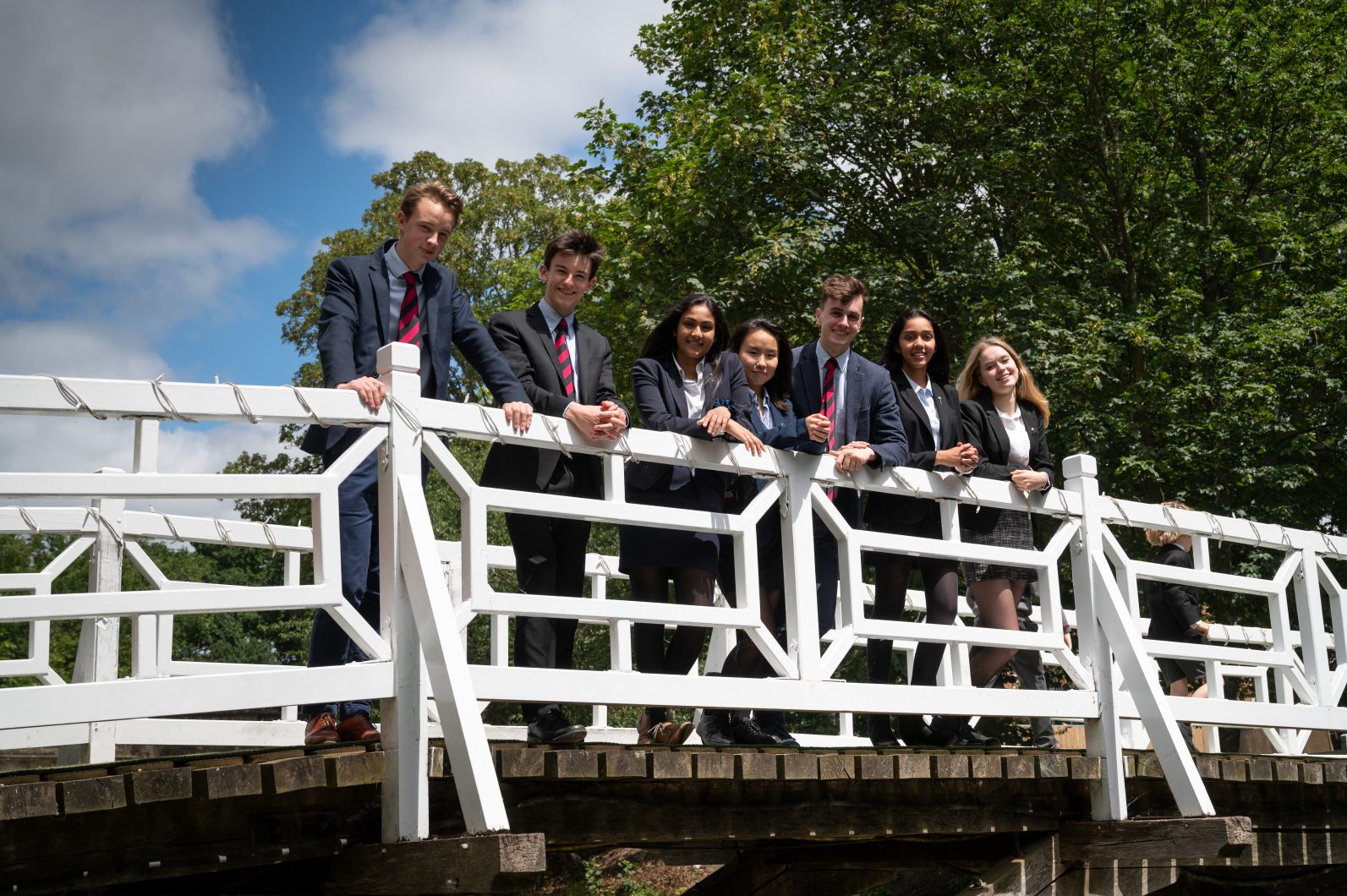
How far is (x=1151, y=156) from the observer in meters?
16.7

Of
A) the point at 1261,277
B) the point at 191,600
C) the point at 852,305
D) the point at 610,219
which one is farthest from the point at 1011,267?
the point at 191,600

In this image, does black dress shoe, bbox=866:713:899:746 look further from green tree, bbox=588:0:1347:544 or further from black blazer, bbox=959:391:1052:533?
green tree, bbox=588:0:1347:544

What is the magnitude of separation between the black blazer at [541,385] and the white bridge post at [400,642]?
0.75 m

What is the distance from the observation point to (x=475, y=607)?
4176 mm

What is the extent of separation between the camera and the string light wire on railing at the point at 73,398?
140 inches

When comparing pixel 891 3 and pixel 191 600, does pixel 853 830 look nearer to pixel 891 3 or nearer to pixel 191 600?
pixel 191 600

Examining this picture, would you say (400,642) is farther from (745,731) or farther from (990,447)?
(990,447)

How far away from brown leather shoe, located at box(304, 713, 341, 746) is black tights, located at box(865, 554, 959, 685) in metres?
2.41

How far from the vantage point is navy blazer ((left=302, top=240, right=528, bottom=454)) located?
4770 millimetres

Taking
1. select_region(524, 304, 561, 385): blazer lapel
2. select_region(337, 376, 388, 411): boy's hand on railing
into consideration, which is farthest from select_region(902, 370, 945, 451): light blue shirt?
select_region(337, 376, 388, 411): boy's hand on railing

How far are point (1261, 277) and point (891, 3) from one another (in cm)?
586

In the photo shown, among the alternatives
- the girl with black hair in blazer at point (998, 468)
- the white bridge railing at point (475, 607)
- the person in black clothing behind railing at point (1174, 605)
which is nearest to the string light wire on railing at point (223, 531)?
the white bridge railing at point (475, 607)

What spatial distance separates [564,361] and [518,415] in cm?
94

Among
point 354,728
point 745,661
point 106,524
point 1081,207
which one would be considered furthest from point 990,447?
point 1081,207
